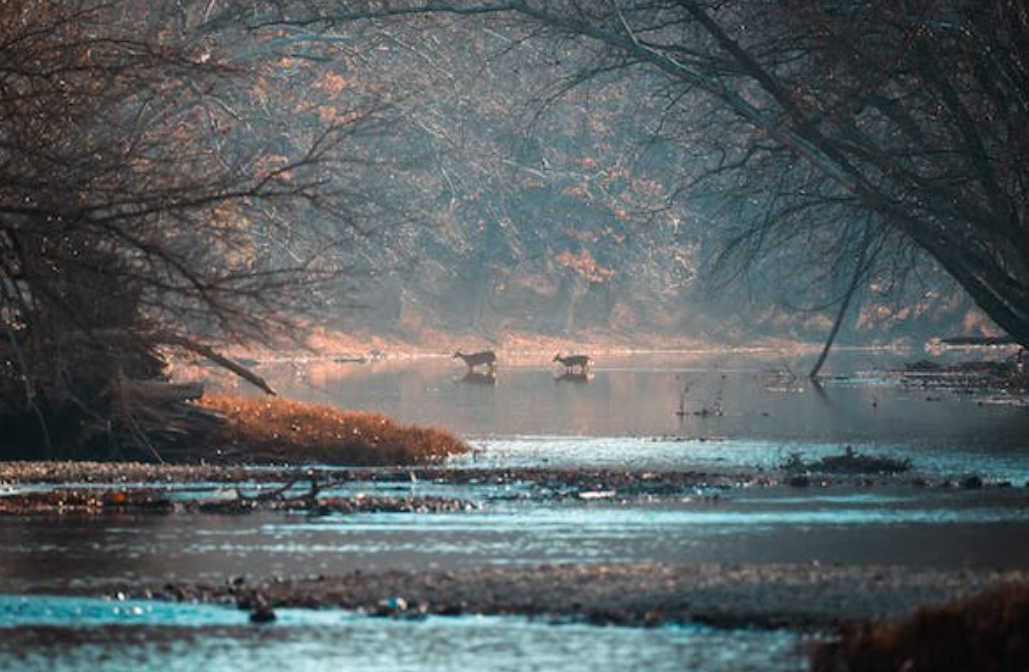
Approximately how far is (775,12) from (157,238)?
18.4 m

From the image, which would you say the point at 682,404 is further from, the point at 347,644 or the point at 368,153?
the point at 368,153

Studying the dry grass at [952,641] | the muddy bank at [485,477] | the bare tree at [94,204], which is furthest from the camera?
the muddy bank at [485,477]

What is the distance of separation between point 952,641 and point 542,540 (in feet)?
30.7

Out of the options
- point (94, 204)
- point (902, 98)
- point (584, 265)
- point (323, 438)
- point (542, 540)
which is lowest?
point (542, 540)

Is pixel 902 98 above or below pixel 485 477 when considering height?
above

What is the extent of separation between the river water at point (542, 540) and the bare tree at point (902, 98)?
3.66 meters

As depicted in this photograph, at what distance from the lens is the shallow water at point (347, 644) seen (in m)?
16.1

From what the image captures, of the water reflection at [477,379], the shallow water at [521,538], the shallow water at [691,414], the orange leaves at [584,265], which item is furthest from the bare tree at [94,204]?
the orange leaves at [584,265]

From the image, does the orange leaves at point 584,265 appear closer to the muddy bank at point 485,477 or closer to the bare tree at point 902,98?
the bare tree at point 902,98

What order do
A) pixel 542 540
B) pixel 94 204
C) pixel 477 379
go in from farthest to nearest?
pixel 477 379 → pixel 94 204 → pixel 542 540

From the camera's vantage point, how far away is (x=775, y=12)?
40.9 meters

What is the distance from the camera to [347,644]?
16906 mm

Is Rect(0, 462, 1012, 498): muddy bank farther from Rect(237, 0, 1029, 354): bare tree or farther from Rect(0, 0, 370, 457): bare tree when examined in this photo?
Rect(237, 0, 1029, 354): bare tree

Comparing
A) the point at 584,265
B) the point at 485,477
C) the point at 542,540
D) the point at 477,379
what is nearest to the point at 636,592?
the point at 542,540
